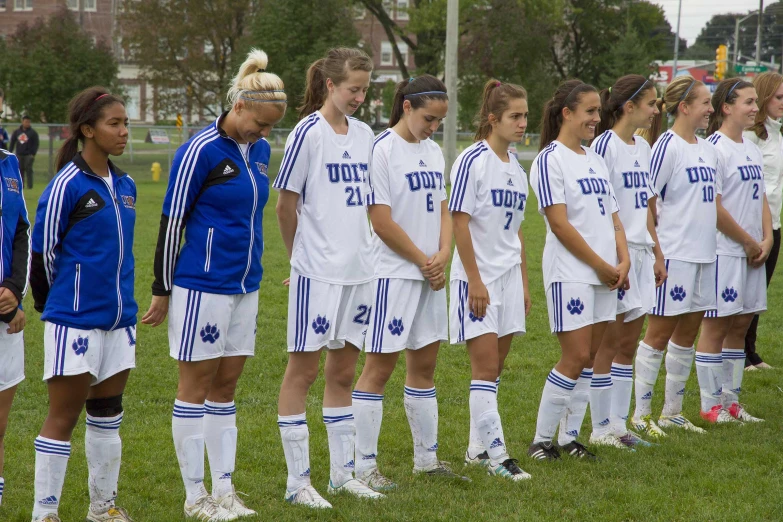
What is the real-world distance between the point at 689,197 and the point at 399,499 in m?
2.84

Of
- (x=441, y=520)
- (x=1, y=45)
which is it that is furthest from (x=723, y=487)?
(x=1, y=45)

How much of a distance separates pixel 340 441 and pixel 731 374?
3.29 metres

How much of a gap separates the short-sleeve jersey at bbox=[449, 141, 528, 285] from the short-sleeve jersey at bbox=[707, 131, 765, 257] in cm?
198

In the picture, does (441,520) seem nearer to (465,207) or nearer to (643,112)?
(465,207)

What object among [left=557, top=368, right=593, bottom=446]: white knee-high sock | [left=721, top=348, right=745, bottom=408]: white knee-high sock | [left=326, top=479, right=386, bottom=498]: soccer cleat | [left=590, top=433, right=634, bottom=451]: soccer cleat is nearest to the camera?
[left=326, top=479, right=386, bottom=498]: soccer cleat

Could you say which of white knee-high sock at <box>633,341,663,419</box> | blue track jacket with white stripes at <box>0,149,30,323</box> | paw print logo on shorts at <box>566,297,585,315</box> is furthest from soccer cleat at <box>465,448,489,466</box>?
blue track jacket with white stripes at <box>0,149,30,323</box>

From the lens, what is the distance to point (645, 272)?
18.3 ft

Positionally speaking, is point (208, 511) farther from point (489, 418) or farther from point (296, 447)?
point (489, 418)

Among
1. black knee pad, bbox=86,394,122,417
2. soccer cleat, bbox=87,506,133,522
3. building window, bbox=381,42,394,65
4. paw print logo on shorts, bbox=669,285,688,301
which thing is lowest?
soccer cleat, bbox=87,506,133,522

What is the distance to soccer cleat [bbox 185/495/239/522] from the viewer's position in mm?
4215

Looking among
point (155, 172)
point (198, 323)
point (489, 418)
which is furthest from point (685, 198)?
point (155, 172)

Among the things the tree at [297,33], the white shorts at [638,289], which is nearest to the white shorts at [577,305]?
the white shorts at [638,289]

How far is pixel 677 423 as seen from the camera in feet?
20.1

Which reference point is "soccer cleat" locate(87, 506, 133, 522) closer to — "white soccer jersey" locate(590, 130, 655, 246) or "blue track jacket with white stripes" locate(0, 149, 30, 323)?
"blue track jacket with white stripes" locate(0, 149, 30, 323)
